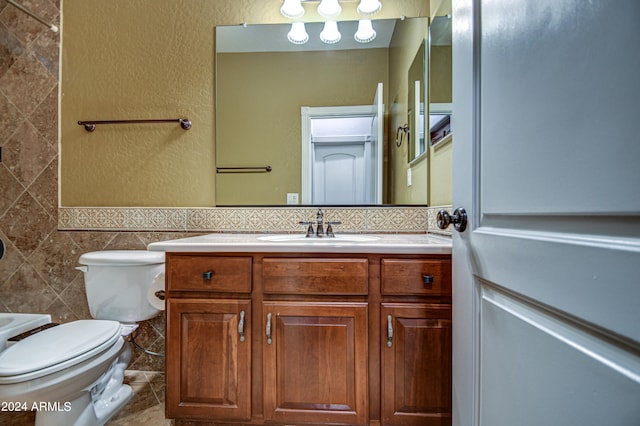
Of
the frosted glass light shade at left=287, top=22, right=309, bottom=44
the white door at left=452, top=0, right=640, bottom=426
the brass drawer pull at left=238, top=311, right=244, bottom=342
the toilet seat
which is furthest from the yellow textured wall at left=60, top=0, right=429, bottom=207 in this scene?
the white door at left=452, top=0, right=640, bottom=426

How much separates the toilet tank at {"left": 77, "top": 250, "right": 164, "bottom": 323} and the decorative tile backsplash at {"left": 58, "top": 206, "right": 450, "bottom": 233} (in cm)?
28

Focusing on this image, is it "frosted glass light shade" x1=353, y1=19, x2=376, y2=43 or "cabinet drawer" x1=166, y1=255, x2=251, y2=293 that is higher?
"frosted glass light shade" x1=353, y1=19, x2=376, y2=43

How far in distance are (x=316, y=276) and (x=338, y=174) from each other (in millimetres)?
693

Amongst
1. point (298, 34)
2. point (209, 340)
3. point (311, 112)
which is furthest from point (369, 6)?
point (209, 340)

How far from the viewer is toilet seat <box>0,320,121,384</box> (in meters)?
0.93

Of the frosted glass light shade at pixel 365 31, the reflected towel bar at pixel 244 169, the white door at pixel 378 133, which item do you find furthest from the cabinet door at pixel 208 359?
the frosted glass light shade at pixel 365 31

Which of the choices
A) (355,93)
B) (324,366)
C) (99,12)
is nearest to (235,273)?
(324,366)

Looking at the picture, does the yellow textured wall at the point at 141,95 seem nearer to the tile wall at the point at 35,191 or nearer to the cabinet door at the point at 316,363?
the tile wall at the point at 35,191

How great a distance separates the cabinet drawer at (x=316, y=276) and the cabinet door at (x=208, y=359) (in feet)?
0.48

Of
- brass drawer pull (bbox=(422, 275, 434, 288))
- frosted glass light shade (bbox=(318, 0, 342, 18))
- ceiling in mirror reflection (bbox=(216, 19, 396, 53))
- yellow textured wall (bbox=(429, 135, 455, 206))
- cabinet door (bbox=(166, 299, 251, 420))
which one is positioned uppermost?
frosted glass light shade (bbox=(318, 0, 342, 18))

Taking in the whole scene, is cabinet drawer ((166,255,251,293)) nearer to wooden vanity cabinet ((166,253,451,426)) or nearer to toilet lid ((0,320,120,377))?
wooden vanity cabinet ((166,253,451,426))

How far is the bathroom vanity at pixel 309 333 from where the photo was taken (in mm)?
997

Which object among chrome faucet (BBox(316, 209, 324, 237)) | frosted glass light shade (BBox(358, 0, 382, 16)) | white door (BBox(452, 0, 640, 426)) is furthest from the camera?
frosted glass light shade (BBox(358, 0, 382, 16))

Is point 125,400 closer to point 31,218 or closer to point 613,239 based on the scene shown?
point 31,218
